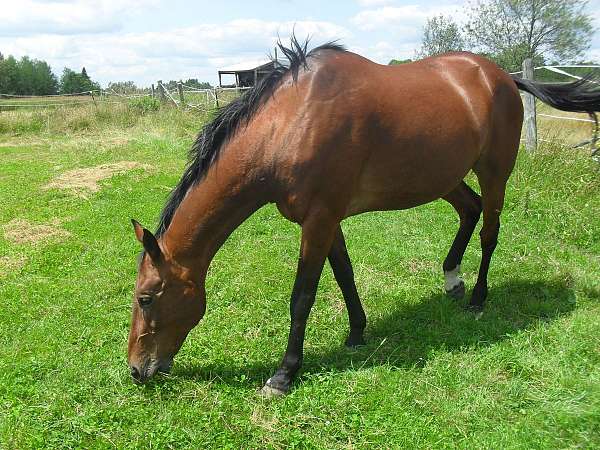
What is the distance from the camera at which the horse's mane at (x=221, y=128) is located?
328 centimetres

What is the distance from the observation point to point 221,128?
3.29m

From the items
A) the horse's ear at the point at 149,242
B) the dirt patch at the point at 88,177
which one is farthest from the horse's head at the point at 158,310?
the dirt patch at the point at 88,177

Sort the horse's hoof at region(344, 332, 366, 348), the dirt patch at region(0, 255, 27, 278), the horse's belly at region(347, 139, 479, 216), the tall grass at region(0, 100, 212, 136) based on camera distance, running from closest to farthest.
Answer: the horse's belly at region(347, 139, 479, 216), the horse's hoof at region(344, 332, 366, 348), the dirt patch at region(0, 255, 27, 278), the tall grass at region(0, 100, 212, 136)

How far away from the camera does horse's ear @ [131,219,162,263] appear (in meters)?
3.04

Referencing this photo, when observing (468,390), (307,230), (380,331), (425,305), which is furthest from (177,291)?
(425,305)

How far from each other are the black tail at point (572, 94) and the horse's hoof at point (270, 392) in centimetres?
366

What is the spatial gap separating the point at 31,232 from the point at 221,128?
4896mm

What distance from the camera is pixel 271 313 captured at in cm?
437

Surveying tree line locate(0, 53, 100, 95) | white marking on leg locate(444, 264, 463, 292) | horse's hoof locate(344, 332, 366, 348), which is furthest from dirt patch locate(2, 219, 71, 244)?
tree line locate(0, 53, 100, 95)

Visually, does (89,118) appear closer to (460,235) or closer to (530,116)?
(530,116)

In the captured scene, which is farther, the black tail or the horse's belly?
the black tail

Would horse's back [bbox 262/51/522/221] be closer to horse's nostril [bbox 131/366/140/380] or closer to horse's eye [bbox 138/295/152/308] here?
horse's eye [bbox 138/295/152/308]

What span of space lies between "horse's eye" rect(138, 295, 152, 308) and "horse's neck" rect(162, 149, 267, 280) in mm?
307

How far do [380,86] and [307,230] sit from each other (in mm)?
1187
